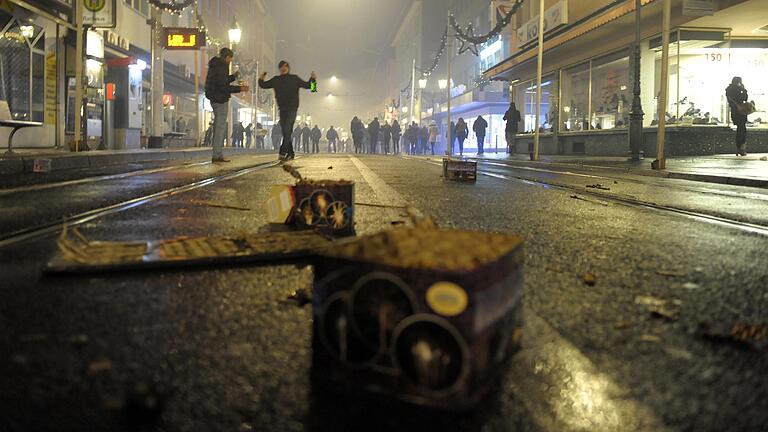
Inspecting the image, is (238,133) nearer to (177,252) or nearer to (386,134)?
(386,134)

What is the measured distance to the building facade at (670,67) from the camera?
20.3 m

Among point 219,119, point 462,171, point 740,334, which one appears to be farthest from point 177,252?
point 219,119

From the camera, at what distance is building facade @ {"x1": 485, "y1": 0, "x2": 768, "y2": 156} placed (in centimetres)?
2033

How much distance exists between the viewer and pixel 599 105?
84.2 ft

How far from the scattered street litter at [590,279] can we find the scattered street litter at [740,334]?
0.57 meters

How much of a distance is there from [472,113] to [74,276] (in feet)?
180

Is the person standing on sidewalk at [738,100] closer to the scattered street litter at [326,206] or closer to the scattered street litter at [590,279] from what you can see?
the scattered street litter at [326,206]

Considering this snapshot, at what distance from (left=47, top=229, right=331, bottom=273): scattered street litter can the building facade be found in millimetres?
18216

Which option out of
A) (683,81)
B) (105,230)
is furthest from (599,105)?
(105,230)

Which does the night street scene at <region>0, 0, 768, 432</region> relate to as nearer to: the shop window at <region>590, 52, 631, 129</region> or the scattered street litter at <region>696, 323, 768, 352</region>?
the scattered street litter at <region>696, 323, 768, 352</region>

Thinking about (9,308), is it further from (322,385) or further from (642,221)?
(642,221)

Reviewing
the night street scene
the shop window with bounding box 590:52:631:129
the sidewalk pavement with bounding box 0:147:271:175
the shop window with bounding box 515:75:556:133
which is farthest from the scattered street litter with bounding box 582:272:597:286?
the shop window with bounding box 515:75:556:133

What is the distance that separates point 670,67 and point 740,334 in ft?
72.7

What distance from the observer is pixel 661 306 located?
210 cm
